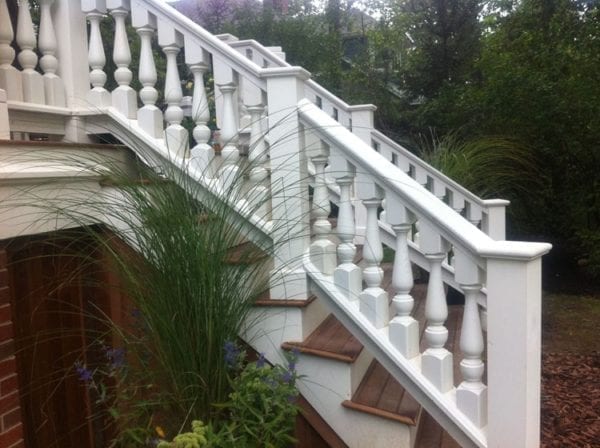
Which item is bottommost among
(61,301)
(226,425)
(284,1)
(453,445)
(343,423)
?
(453,445)

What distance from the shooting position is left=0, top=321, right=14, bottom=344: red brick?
2092 millimetres

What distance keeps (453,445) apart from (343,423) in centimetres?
54

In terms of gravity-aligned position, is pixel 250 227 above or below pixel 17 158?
below

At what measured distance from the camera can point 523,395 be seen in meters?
2.03

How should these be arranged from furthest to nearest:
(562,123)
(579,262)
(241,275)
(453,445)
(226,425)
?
1. (579,262)
2. (562,123)
3. (453,445)
4. (241,275)
5. (226,425)

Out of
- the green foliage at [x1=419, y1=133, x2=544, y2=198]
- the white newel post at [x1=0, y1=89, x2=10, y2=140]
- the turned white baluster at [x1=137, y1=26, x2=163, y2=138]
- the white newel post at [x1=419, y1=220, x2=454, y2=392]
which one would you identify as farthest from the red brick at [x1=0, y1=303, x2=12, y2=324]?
the green foliage at [x1=419, y1=133, x2=544, y2=198]

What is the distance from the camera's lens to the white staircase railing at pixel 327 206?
2062mm

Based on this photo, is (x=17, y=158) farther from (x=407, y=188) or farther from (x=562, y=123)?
(x=562, y=123)

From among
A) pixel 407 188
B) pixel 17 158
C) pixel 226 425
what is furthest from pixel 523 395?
pixel 17 158

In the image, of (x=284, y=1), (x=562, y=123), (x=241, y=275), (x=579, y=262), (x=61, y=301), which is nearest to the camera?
(x=241, y=275)

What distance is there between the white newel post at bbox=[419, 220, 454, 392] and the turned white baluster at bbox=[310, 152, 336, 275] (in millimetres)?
483

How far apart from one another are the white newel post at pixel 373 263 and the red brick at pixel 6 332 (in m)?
1.41

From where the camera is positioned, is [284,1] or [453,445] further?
[284,1]

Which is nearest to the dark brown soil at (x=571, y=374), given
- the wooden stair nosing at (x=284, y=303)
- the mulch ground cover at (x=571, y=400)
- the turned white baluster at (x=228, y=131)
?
the mulch ground cover at (x=571, y=400)
